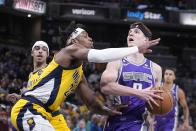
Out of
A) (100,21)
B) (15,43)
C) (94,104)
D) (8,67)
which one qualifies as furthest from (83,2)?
(94,104)

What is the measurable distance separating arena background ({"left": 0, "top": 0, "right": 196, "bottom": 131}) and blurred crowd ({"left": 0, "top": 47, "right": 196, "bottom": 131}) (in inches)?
2.3

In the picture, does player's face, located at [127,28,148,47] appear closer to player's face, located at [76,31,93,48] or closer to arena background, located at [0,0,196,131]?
player's face, located at [76,31,93,48]

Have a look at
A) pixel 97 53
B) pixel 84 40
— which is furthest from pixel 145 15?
pixel 97 53

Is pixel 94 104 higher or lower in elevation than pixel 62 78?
lower

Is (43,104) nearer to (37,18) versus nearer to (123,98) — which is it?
(123,98)

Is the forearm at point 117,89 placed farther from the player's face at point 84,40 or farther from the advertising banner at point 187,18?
the advertising banner at point 187,18

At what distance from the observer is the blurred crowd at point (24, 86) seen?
41.8ft

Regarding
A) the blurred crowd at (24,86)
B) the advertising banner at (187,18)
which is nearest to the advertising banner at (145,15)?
the advertising banner at (187,18)

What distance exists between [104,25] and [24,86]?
1488 cm

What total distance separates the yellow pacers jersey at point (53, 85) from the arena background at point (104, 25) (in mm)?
14629

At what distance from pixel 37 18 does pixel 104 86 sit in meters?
20.2

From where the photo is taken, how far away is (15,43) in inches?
1000

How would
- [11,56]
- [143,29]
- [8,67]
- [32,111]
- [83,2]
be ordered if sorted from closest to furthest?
[32,111]
[143,29]
[8,67]
[11,56]
[83,2]

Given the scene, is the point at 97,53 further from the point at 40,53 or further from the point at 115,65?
the point at 40,53
